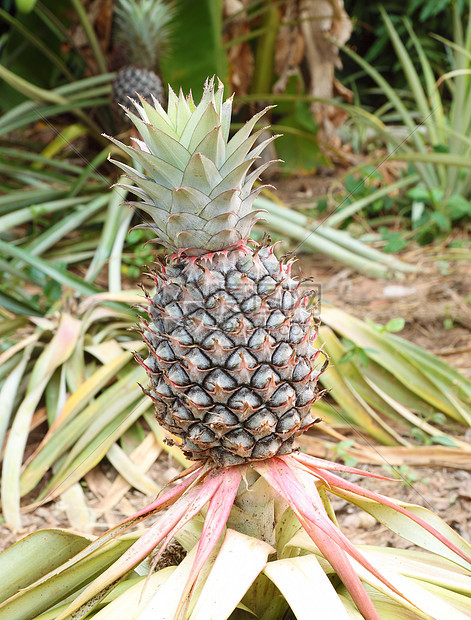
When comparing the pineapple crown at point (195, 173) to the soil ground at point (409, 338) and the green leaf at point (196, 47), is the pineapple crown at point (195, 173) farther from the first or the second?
the green leaf at point (196, 47)

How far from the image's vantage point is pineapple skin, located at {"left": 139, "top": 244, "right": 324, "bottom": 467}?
3.29ft

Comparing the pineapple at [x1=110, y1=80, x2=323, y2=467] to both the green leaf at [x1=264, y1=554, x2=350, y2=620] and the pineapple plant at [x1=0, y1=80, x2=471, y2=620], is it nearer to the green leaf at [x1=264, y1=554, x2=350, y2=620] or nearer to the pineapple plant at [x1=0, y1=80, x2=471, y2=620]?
the pineapple plant at [x1=0, y1=80, x2=471, y2=620]

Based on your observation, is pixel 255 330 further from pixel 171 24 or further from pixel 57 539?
pixel 171 24

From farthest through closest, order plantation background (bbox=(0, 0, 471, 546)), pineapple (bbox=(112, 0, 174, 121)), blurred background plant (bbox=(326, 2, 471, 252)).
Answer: blurred background plant (bbox=(326, 2, 471, 252)) < pineapple (bbox=(112, 0, 174, 121)) < plantation background (bbox=(0, 0, 471, 546))

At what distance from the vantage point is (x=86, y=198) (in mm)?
3213

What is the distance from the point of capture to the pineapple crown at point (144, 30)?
10.8ft

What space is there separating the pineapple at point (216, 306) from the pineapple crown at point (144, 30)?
2.60m

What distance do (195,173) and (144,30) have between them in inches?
108

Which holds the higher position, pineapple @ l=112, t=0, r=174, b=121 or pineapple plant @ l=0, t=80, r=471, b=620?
pineapple @ l=112, t=0, r=174, b=121

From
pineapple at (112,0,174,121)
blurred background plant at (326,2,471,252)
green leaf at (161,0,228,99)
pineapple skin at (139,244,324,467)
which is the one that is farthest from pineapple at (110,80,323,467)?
green leaf at (161,0,228,99)

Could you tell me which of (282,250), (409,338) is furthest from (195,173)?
(282,250)

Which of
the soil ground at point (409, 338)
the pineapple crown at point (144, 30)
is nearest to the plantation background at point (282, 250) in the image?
the soil ground at point (409, 338)

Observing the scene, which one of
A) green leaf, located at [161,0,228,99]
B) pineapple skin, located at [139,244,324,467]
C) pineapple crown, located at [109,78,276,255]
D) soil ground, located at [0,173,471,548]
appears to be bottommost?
soil ground, located at [0,173,471,548]

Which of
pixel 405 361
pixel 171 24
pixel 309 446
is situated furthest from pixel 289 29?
pixel 309 446
